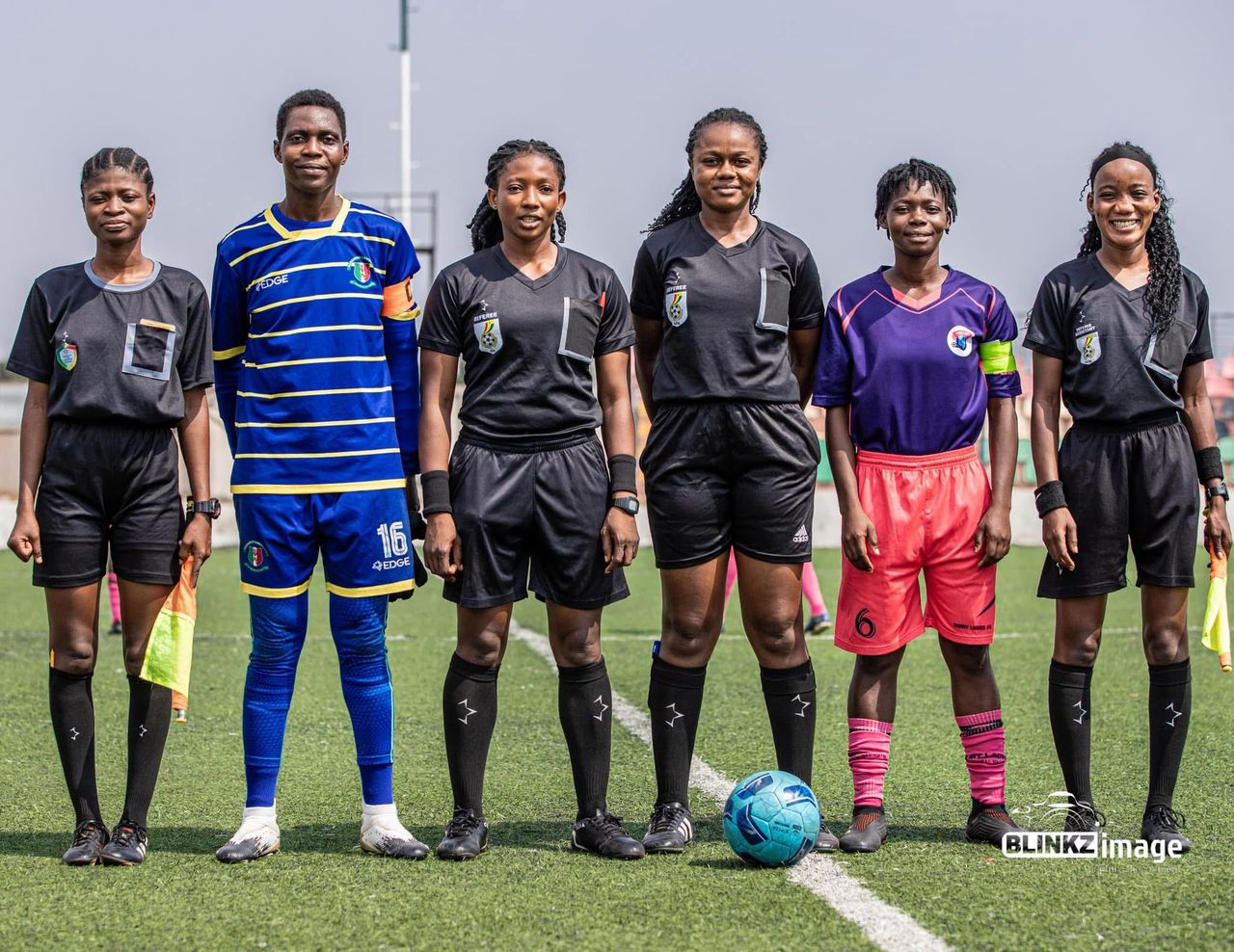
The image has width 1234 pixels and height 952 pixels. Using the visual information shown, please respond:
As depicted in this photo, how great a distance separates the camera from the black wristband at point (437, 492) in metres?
4.57

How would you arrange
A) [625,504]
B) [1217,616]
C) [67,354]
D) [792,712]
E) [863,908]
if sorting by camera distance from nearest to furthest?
1. [863,908]
2. [67,354]
3. [625,504]
4. [792,712]
5. [1217,616]

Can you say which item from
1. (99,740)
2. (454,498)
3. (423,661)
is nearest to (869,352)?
(454,498)

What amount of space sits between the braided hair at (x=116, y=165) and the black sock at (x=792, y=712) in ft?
8.21

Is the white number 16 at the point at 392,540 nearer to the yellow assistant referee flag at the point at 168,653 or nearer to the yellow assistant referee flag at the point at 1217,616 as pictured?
the yellow assistant referee flag at the point at 168,653

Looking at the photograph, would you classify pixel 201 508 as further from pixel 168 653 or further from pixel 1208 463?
pixel 1208 463

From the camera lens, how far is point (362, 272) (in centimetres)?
467

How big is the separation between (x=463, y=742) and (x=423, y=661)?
472cm

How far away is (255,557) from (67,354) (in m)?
0.84

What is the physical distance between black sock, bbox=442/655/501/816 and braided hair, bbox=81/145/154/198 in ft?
5.90

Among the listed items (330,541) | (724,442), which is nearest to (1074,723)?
(724,442)

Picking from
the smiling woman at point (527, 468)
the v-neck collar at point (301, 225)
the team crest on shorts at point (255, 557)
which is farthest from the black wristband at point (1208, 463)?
the team crest on shorts at point (255, 557)

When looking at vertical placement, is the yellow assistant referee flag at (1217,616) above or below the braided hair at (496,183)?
below

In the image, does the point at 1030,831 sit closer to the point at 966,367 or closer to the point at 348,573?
the point at 966,367

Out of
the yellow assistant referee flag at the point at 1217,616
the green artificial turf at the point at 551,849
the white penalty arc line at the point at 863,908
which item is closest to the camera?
the white penalty arc line at the point at 863,908
